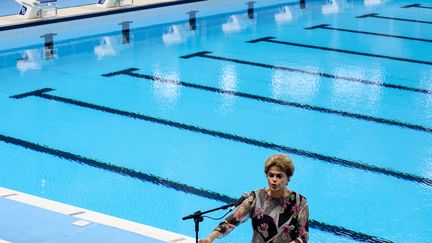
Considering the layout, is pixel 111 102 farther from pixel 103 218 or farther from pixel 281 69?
pixel 103 218

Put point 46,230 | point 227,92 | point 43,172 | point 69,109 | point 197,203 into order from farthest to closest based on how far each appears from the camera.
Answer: point 227,92, point 69,109, point 43,172, point 197,203, point 46,230

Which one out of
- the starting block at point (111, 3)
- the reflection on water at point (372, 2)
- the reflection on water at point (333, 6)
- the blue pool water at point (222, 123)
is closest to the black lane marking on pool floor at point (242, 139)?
the blue pool water at point (222, 123)

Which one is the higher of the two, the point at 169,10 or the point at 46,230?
the point at 169,10

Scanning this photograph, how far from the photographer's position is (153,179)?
5.68 metres

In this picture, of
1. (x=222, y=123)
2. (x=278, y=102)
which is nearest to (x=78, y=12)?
(x=278, y=102)

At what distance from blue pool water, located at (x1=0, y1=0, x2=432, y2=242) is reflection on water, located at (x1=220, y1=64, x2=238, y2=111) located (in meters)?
0.02

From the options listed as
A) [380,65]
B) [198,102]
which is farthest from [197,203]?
[380,65]

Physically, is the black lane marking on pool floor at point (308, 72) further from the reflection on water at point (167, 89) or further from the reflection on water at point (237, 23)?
the reflection on water at point (237, 23)

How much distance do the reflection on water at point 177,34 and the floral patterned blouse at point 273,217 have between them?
7.75 metres

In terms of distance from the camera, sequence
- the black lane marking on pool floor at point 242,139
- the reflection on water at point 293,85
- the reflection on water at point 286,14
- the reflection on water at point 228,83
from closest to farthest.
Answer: the black lane marking on pool floor at point 242,139
the reflection on water at point 228,83
the reflection on water at point 293,85
the reflection on water at point 286,14

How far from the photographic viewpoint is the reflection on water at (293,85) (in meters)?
8.07

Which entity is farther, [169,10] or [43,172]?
[169,10]

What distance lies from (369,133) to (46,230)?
3287 mm

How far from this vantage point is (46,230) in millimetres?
4547
